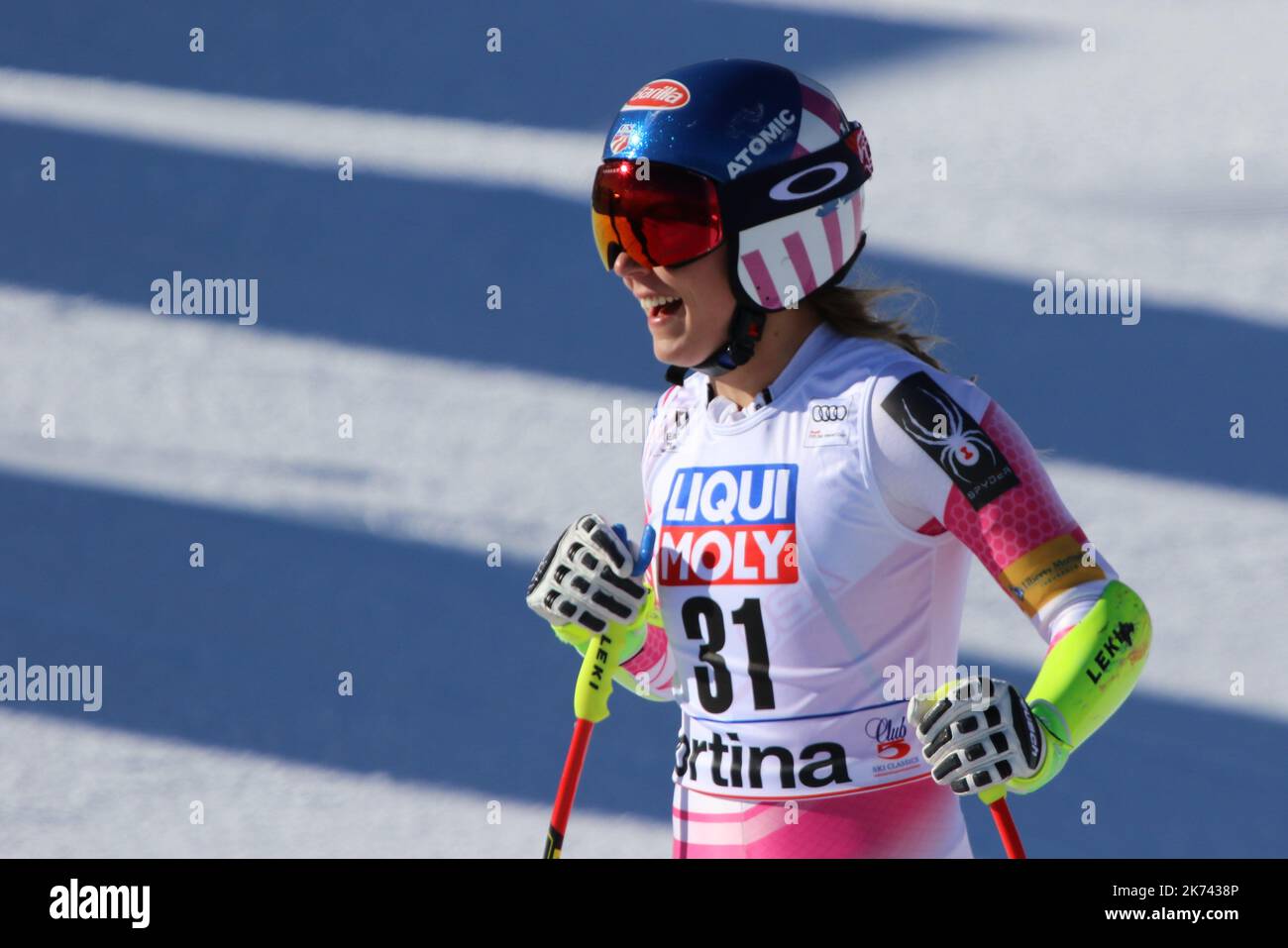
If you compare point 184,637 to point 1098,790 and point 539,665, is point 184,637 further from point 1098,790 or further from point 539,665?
point 1098,790

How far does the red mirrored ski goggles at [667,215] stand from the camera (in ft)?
10.0

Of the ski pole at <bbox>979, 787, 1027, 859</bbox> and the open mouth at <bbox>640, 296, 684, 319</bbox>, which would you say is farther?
the open mouth at <bbox>640, 296, 684, 319</bbox>

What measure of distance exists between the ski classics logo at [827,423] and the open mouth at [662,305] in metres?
0.29

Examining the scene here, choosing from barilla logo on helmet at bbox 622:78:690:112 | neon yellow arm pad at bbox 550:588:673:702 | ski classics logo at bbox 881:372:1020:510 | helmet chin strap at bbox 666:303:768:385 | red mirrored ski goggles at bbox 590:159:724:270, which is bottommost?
neon yellow arm pad at bbox 550:588:673:702

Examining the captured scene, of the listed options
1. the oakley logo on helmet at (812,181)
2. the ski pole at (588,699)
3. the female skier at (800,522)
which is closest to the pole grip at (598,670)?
the ski pole at (588,699)

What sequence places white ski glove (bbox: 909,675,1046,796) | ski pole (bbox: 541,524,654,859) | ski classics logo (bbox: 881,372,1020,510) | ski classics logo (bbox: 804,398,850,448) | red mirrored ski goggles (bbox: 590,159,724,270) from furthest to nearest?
ski pole (bbox: 541,524,654,859)
red mirrored ski goggles (bbox: 590,159,724,270)
ski classics logo (bbox: 804,398,850,448)
ski classics logo (bbox: 881,372,1020,510)
white ski glove (bbox: 909,675,1046,796)

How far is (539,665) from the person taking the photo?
6.41 meters

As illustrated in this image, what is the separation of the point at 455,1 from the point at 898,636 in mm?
6700

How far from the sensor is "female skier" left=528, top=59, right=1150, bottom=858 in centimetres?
278

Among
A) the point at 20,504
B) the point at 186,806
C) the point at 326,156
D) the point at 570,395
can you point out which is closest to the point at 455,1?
the point at 326,156

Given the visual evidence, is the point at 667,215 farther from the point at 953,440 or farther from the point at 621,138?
the point at 953,440

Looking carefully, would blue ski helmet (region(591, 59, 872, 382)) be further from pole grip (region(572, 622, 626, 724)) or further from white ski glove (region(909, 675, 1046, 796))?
white ski glove (region(909, 675, 1046, 796))

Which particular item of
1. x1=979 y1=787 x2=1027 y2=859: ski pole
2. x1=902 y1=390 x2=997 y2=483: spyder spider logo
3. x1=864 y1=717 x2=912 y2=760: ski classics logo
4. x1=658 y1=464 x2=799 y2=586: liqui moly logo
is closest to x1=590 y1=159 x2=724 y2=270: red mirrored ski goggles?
x1=658 y1=464 x2=799 y2=586: liqui moly logo

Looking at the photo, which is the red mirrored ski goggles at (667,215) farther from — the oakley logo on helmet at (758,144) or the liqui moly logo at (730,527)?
the liqui moly logo at (730,527)
